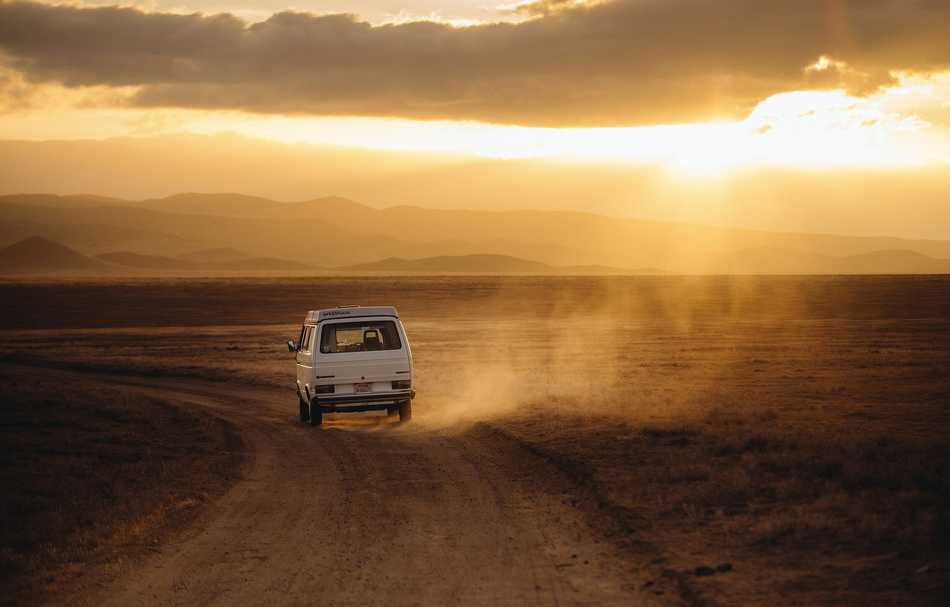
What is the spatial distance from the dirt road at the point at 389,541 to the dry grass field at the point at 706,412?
0.65 metres

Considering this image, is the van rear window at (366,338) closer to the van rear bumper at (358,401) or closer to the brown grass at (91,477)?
the van rear bumper at (358,401)

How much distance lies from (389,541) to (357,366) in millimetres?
10584

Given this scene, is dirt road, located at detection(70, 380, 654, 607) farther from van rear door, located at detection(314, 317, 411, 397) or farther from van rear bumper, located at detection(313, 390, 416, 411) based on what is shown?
van rear door, located at detection(314, 317, 411, 397)

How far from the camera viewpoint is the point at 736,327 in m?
57.1

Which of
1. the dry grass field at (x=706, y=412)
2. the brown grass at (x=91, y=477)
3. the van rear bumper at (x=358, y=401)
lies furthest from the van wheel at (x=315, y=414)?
the dry grass field at (x=706, y=412)

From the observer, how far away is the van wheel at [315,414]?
68.8ft

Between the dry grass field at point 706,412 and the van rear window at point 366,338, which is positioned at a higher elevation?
the van rear window at point 366,338

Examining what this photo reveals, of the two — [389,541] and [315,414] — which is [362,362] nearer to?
[315,414]

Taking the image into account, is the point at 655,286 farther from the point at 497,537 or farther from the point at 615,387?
the point at 497,537

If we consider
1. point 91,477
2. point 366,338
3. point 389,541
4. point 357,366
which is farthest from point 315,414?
point 389,541

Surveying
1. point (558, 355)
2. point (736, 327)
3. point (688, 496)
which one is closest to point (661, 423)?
point (688, 496)

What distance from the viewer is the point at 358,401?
2084 centimetres

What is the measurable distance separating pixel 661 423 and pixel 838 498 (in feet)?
24.6

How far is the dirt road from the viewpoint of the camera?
335 inches
